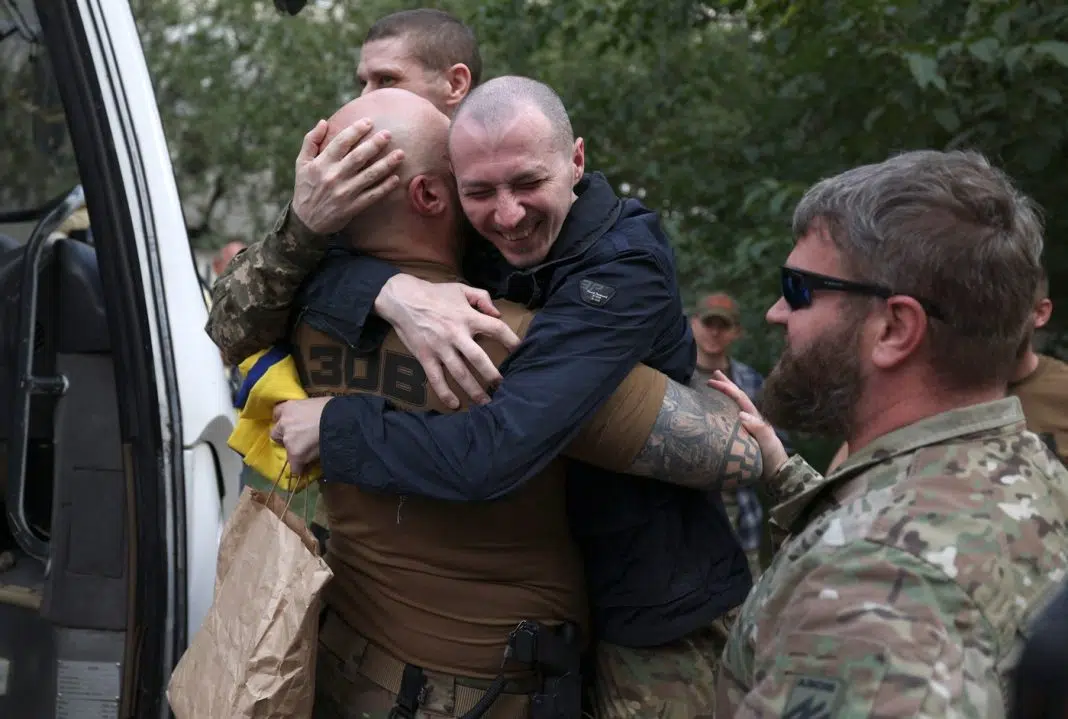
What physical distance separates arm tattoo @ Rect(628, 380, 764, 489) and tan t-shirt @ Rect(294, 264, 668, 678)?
0.05m

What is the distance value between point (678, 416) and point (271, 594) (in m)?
0.70

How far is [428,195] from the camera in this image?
7.00ft

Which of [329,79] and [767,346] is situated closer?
[767,346]

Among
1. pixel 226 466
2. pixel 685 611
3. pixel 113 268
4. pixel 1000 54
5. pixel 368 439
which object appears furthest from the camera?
pixel 1000 54

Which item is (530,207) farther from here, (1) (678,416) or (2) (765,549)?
(2) (765,549)

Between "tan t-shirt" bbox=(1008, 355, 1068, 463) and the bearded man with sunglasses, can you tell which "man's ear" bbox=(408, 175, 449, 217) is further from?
"tan t-shirt" bbox=(1008, 355, 1068, 463)

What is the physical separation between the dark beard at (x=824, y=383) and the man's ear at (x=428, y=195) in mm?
674

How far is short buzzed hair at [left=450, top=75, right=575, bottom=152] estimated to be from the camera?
1.99 metres

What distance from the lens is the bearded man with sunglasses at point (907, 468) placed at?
4.40 feet

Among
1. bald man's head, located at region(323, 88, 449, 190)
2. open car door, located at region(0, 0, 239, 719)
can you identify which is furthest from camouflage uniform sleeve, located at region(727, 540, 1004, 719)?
open car door, located at region(0, 0, 239, 719)

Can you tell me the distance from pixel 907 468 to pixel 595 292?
597 mm

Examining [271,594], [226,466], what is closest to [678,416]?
[271,594]

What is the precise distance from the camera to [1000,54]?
13.9 ft

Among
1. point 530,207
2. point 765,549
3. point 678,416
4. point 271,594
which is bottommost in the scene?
point 765,549
